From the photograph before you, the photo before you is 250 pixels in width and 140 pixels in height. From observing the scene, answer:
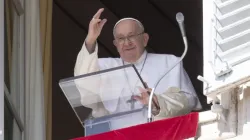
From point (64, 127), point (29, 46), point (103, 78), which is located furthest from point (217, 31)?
point (64, 127)

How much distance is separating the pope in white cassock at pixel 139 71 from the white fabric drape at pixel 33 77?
1.62 ft

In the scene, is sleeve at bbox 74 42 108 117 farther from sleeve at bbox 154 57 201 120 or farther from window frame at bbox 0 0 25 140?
window frame at bbox 0 0 25 140

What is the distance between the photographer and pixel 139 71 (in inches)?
215

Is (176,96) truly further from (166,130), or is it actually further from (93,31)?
(166,130)

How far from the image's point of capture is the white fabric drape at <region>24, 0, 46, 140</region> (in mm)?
5887

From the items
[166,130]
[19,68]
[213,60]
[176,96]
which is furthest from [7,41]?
[213,60]

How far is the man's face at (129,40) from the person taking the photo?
548cm

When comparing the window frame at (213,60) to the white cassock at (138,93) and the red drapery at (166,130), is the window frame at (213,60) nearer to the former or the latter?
the red drapery at (166,130)

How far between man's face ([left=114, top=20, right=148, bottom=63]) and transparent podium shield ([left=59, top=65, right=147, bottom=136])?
332mm

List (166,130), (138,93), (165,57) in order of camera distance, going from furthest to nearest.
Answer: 1. (165,57)
2. (138,93)
3. (166,130)

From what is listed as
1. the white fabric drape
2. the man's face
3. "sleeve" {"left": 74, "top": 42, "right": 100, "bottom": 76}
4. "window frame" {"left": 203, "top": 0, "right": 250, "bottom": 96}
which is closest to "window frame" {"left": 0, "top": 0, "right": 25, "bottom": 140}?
the white fabric drape

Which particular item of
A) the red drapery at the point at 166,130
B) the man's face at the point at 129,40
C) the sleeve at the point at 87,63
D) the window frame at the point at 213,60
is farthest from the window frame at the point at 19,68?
the window frame at the point at 213,60

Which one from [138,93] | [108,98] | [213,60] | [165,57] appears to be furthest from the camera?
[165,57]

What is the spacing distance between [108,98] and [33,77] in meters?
0.91
